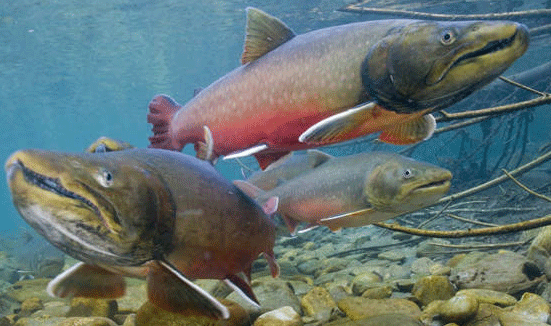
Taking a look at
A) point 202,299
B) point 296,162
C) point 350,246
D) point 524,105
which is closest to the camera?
point 202,299

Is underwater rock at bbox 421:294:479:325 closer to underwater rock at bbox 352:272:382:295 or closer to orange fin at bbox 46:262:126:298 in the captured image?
underwater rock at bbox 352:272:382:295

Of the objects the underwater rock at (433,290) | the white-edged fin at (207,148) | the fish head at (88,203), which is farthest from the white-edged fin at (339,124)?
the underwater rock at (433,290)

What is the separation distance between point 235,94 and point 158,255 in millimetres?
791

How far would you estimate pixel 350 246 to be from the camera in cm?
686

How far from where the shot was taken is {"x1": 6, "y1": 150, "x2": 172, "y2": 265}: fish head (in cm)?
128

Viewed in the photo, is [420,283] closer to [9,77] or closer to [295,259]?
[295,259]

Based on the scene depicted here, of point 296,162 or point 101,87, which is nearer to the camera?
point 296,162

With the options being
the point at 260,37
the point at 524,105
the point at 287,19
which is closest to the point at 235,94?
the point at 260,37

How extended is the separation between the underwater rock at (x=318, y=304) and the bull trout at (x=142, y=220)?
3.62 ft

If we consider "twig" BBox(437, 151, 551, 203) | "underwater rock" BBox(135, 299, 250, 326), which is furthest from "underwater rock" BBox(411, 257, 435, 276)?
"underwater rock" BBox(135, 299, 250, 326)

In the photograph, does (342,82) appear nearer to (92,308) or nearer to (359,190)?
(359,190)

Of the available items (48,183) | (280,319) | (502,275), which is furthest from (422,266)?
(48,183)

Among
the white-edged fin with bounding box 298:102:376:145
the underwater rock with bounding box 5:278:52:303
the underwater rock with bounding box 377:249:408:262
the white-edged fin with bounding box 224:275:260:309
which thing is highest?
the white-edged fin with bounding box 298:102:376:145

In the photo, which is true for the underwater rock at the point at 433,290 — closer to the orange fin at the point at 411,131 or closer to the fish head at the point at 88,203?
the orange fin at the point at 411,131
